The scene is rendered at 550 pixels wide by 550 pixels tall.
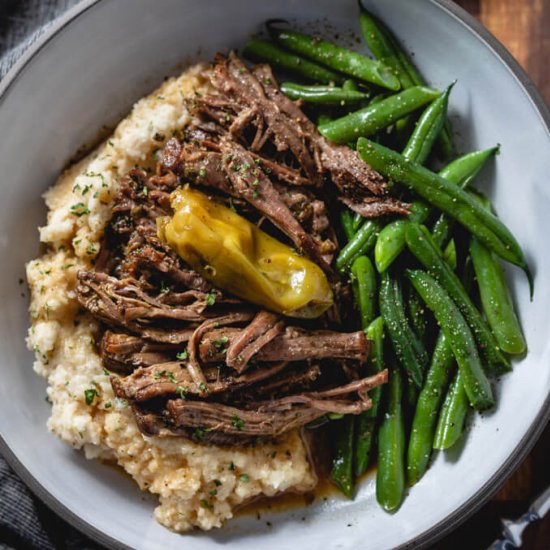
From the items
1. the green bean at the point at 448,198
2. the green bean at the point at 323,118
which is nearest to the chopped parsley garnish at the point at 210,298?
the green bean at the point at 448,198

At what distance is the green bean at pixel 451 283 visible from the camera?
4.39 meters

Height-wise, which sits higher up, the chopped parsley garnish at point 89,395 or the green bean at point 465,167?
the green bean at point 465,167

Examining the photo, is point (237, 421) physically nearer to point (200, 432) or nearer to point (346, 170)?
point (200, 432)

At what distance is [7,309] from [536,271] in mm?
3465

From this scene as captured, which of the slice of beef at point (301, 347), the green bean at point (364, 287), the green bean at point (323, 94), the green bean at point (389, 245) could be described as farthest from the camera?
the green bean at point (323, 94)

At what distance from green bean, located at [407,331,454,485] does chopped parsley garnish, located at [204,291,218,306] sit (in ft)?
4.66

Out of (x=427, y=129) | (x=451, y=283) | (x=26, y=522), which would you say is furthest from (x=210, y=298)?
(x=26, y=522)

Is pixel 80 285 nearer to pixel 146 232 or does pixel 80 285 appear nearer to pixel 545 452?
pixel 146 232

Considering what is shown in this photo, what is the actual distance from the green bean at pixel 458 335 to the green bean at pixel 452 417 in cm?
9

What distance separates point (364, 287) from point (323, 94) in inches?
50.9

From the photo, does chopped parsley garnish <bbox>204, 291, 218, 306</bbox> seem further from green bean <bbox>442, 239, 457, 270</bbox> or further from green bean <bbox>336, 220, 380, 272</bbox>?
green bean <bbox>442, 239, 457, 270</bbox>

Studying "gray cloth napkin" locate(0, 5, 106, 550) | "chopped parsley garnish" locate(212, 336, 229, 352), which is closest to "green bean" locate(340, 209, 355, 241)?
"chopped parsley garnish" locate(212, 336, 229, 352)

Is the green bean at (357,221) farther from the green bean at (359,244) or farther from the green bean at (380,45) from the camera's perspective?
the green bean at (380,45)

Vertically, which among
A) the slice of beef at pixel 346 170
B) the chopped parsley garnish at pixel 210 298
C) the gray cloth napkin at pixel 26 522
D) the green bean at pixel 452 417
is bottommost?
the gray cloth napkin at pixel 26 522
